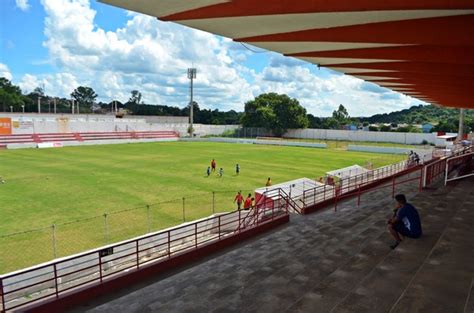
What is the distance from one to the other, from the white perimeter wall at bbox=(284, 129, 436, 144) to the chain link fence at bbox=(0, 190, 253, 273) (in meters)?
60.4

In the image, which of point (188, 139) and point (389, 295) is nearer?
point (389, 295)

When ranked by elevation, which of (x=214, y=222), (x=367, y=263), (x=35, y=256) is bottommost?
(x=35, y=256)

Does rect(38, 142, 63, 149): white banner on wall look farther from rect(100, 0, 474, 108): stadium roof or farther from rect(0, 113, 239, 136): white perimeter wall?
rect(100, 0, 474, 108): stadium roof

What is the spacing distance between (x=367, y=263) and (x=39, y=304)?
6121 mm

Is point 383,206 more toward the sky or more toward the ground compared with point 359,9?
more toward the ground

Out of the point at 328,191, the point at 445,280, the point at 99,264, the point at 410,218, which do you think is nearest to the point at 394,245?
the point at 410,218

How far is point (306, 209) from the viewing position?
14234 millimetres

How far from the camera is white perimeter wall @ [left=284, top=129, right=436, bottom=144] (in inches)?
2751

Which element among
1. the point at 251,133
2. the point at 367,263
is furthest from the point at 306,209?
the point at 251,133

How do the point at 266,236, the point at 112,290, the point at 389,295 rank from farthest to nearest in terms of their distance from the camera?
1. the point at 266,236
2. the point at 112,290
3. the point at 389,295

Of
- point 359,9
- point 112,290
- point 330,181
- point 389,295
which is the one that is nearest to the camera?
point 359,9

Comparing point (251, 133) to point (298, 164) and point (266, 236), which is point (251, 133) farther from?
point (266, 236)

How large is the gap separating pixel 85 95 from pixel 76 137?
122 metres

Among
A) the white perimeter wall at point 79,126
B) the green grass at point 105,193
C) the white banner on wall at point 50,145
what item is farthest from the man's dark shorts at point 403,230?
the white perimeter wall at point 79,126
